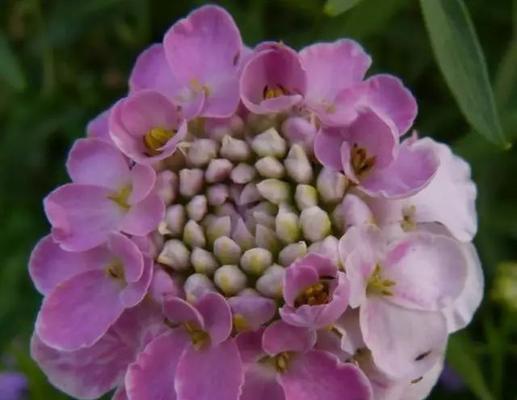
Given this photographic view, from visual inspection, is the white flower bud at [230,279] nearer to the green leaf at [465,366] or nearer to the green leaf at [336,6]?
the green leaf at [336,6]

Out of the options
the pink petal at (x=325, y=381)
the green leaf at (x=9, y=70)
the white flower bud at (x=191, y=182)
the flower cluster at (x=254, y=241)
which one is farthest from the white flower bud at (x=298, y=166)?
the green leaf at (x=9, y=70)

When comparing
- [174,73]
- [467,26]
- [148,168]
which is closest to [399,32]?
[467,26]

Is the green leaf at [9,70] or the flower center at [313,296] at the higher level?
the green leaf at [9,70]

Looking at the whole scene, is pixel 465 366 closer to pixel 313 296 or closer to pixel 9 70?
pixel 313 296

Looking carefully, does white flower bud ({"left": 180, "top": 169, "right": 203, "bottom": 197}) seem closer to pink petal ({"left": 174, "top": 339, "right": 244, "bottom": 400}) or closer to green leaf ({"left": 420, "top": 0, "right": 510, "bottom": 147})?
pink petal ({"left": 174, "top": 339, "right": 244, "bottom": 400})

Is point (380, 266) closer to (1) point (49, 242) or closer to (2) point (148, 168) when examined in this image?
(2) point (148, 168)

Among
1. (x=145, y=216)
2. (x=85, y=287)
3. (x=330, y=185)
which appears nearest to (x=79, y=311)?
(x=85, y=287)
